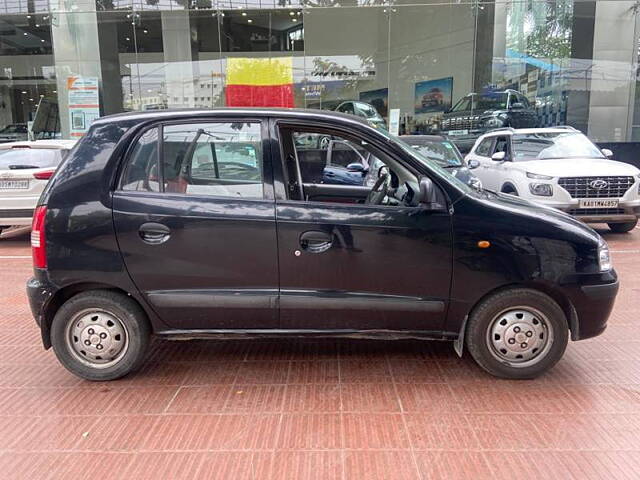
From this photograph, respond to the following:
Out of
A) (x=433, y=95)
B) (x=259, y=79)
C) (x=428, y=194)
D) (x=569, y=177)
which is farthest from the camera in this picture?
(x=259, y=79)

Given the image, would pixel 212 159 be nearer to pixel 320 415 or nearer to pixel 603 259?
pixel 320 415

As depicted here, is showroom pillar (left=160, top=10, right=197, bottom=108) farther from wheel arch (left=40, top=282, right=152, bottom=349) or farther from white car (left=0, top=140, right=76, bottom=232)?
wheel arch (left=40, top=282, right=152, bottom=349)

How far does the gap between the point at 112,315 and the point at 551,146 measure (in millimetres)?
8315

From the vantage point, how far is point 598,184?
8.18 metres

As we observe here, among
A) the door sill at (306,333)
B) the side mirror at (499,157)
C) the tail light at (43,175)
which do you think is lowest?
the door sill at (306,333)

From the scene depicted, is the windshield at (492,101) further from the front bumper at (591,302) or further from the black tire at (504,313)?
the black tire at (504,313)

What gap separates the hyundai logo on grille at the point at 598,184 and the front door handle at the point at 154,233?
6.90 metres

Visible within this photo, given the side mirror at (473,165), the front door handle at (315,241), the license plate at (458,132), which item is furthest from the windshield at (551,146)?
the license plate at (458,132)

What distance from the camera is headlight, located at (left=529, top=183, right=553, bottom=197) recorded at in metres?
8.28

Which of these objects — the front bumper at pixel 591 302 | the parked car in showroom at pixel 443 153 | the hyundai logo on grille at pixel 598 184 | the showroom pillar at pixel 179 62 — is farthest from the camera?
the showroom pillar at pixel 179 62

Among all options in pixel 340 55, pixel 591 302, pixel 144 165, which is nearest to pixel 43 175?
pixel 144 165

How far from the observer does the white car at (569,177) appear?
323 inches

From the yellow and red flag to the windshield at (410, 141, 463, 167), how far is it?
31.0ft

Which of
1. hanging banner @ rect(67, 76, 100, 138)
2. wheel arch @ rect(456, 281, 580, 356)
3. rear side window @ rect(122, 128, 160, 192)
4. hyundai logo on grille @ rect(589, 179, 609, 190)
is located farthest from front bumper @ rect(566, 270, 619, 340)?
hanging banner @ rect(67, 76, 100, 138)
